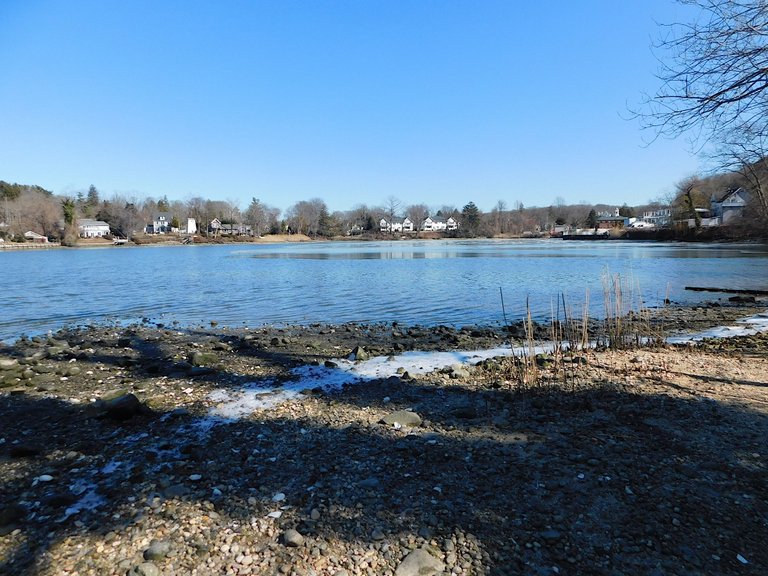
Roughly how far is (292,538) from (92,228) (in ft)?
475

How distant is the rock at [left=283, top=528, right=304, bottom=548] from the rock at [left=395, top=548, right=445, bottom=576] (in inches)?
33.0

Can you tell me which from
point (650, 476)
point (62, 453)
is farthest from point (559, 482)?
point (62, 453)

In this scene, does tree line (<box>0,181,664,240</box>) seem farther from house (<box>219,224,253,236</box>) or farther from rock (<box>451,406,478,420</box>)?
rock (<box>451,406,478,420</box>)

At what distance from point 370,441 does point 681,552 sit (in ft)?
10.9

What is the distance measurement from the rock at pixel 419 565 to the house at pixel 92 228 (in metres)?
141

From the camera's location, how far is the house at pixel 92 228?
4877 inches

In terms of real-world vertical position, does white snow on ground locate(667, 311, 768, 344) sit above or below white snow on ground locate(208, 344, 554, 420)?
below

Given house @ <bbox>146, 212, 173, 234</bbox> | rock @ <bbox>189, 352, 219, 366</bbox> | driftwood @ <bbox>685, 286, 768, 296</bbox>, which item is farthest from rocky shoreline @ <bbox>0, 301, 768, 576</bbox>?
house @ <bbox>146, 212, 173, 234</bbox>

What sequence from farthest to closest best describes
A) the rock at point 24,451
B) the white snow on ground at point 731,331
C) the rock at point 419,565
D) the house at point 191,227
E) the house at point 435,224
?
the house at point 435,224 < the house at point 191,227 < the white snow on ground at point 731,331 < the rock at point 24,451 < the rock at point 419,565

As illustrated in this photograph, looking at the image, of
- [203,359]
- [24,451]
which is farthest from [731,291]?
→ [24,451]

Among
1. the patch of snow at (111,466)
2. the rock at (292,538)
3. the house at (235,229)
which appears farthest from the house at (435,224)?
the rock at (292,538)

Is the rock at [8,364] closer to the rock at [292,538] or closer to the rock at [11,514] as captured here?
the rock at [11,514]

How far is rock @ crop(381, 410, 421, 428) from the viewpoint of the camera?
6496 millimetres

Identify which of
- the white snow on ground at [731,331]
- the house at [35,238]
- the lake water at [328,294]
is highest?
the house at [35,238]
